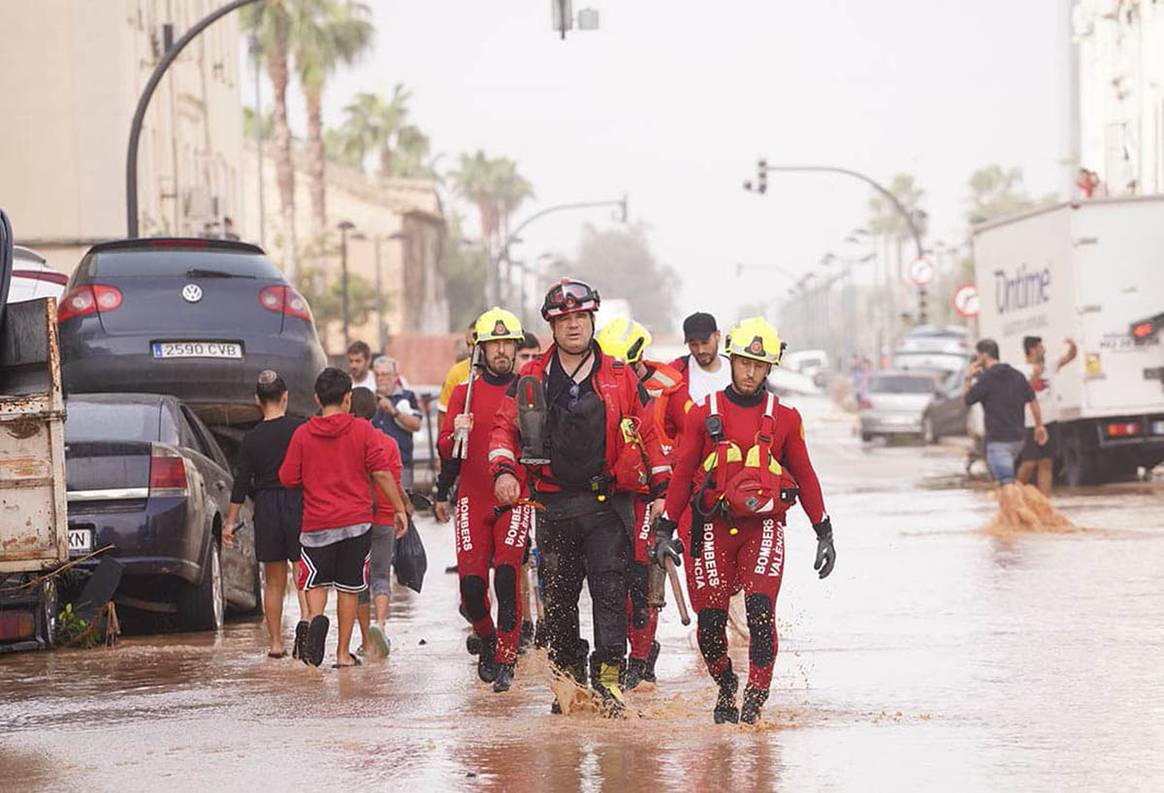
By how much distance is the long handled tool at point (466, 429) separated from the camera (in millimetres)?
11641

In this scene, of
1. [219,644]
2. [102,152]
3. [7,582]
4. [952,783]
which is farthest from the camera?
[102,152]

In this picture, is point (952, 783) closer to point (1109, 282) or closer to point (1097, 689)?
point (1097, 689)

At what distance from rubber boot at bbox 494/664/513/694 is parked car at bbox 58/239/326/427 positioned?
6295mm

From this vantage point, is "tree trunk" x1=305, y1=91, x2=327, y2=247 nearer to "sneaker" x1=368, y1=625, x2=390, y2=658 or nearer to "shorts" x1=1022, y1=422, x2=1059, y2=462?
"shorts" x1=1022, y1=422, x2=1059, y2=462

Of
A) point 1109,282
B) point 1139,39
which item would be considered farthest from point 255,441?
point 1139,39

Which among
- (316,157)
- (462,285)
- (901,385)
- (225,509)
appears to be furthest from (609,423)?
(462,285)

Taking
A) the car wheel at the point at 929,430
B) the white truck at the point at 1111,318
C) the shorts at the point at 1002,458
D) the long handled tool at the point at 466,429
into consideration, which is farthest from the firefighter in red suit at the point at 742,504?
the car wheel at the point at 929,430

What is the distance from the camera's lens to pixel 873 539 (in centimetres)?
2208

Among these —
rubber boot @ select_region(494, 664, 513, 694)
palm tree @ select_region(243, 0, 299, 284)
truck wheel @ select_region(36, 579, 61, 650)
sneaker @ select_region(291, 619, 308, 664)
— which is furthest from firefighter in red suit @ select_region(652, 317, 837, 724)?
palm tree @ select_region(243, 0, 299, 284)

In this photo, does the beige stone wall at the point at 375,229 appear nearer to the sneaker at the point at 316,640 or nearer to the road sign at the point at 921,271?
the road sign at the point at 921,271

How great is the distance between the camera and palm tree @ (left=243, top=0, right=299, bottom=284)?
6619 cm

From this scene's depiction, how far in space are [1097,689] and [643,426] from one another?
2.26 metres

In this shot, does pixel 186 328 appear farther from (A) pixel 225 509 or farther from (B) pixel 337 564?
(B) pixel 337 564

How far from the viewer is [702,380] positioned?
13242 mm
